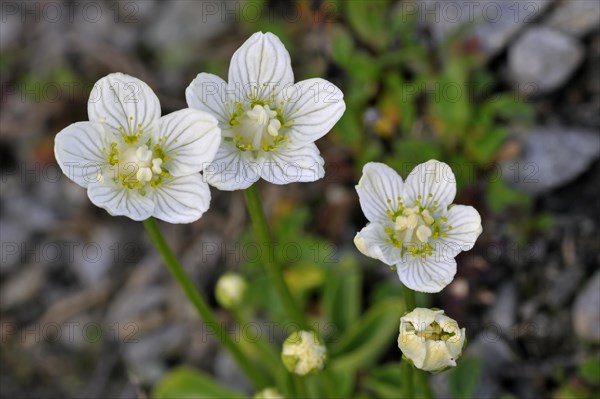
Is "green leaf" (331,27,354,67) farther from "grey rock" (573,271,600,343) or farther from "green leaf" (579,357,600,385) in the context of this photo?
"green leaf" (579,357,600,385)

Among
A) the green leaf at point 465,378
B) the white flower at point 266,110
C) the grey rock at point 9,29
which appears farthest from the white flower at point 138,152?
the grey rock at point 9,29

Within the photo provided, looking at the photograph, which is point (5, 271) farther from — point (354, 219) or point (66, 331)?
point (354, 219)

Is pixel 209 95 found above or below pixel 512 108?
above

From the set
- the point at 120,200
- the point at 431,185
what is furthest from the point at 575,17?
the point at 120,200

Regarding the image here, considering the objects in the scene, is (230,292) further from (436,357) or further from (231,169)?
(436,357)

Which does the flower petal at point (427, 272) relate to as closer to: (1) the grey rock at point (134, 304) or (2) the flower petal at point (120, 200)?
(2) the flower petal at point (120, 200)
